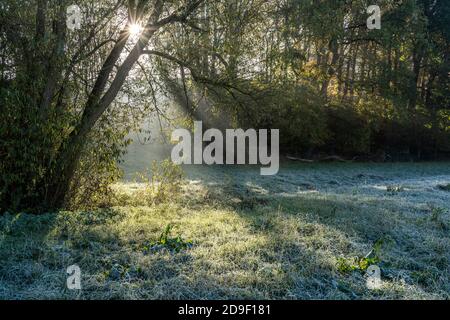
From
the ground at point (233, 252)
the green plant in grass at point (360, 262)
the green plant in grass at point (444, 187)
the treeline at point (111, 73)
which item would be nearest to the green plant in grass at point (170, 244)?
the ground at point (233, 252)

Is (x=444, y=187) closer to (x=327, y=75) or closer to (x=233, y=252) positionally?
(x=327, y=75)

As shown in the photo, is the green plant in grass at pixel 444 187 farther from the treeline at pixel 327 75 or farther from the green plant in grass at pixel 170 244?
the green plant in grass at pixel 170 244

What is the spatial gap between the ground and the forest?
22 mm

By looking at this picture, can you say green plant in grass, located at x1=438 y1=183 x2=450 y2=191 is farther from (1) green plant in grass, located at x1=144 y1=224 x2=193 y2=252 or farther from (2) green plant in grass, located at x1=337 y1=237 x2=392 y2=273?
(1) green plant in grass, located at x1=144 y1=224 x2=193 y2=252

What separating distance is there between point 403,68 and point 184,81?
63.1 ft

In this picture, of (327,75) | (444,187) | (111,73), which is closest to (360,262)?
(111,73)

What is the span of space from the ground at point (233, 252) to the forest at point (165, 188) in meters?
0.02

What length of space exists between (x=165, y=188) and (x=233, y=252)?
5304mm

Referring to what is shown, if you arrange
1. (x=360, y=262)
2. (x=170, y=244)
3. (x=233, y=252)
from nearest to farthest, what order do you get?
1. (x=360, y=262)
2. (x=233, y=252)
3. (x=170, y=244)

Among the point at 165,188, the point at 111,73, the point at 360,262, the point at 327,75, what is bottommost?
the point at 360,262

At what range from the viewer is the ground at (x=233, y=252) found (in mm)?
3832

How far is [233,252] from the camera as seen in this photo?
15.5ft

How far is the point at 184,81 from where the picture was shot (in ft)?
32.1
